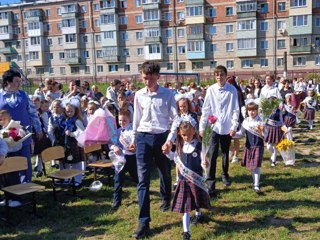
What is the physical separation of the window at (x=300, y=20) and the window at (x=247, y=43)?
18.2ft

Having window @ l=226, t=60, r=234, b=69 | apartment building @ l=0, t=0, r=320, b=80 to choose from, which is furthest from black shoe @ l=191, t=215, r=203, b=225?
window @ l=226, t=60, r=234, b=69

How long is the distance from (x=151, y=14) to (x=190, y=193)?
172ft

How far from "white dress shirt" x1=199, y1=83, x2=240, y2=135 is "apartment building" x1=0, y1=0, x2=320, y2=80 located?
36.7 metres

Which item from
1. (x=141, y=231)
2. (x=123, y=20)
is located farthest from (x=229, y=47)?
(x=141, y=231)

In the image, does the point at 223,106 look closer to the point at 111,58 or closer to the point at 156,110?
the point at 156,110

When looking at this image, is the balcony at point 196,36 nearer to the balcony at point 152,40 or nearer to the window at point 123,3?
the balcony at point 152,40

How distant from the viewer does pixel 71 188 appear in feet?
23.8

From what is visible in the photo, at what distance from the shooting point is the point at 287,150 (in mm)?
8070

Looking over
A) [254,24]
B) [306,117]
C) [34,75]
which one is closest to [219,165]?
[306,117]

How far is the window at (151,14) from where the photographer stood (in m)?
54.0

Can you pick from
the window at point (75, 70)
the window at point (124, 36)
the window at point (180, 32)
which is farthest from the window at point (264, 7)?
the window at point (75, 70)

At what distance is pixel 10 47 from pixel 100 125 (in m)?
65.5

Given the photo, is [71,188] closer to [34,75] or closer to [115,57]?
[115,57]

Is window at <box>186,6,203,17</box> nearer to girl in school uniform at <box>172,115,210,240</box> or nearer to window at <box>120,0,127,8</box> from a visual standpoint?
window at <box>120,0,127,8</box>
